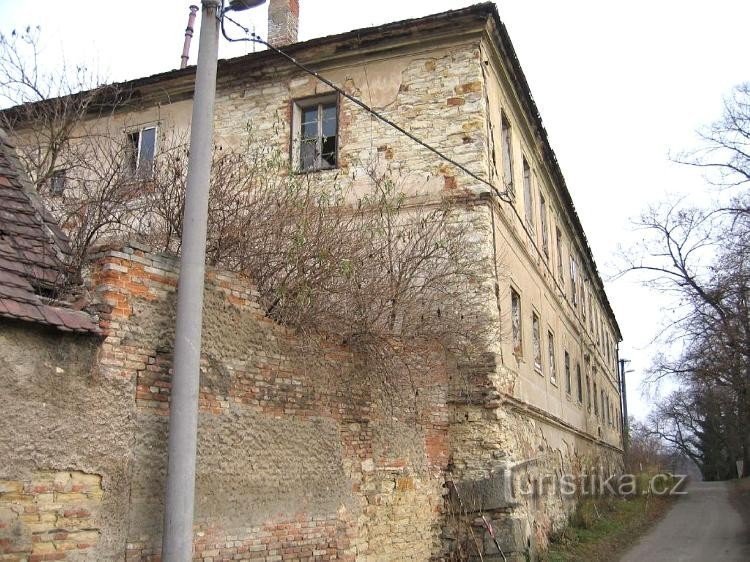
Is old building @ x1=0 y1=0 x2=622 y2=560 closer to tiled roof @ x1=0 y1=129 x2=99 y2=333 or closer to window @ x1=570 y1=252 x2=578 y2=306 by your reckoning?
tiled roof @ x1=0 y1=129 x2=99 y2=333

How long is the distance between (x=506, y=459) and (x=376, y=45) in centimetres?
771

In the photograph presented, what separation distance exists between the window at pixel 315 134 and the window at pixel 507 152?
3.28m

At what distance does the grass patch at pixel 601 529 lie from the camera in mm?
12873

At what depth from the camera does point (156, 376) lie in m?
6.08

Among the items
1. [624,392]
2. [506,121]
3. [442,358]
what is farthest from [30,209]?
[624,392]

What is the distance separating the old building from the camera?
19.7 ft

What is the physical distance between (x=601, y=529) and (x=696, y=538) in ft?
8.22

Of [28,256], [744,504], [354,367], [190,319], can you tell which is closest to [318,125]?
[354,367]

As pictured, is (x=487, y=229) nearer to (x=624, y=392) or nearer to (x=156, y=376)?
(x=156, y=376)

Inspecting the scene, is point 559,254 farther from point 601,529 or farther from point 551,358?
point 601,529

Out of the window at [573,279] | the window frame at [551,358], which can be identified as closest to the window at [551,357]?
the window frame at [551,358]

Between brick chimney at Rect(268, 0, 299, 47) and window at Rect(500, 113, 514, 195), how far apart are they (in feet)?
16.2

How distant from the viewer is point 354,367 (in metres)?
8.64

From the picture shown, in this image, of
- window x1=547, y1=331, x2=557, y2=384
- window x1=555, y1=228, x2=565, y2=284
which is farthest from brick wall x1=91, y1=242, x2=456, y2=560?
window x1=555, y1=228, x2=565, y2=284
